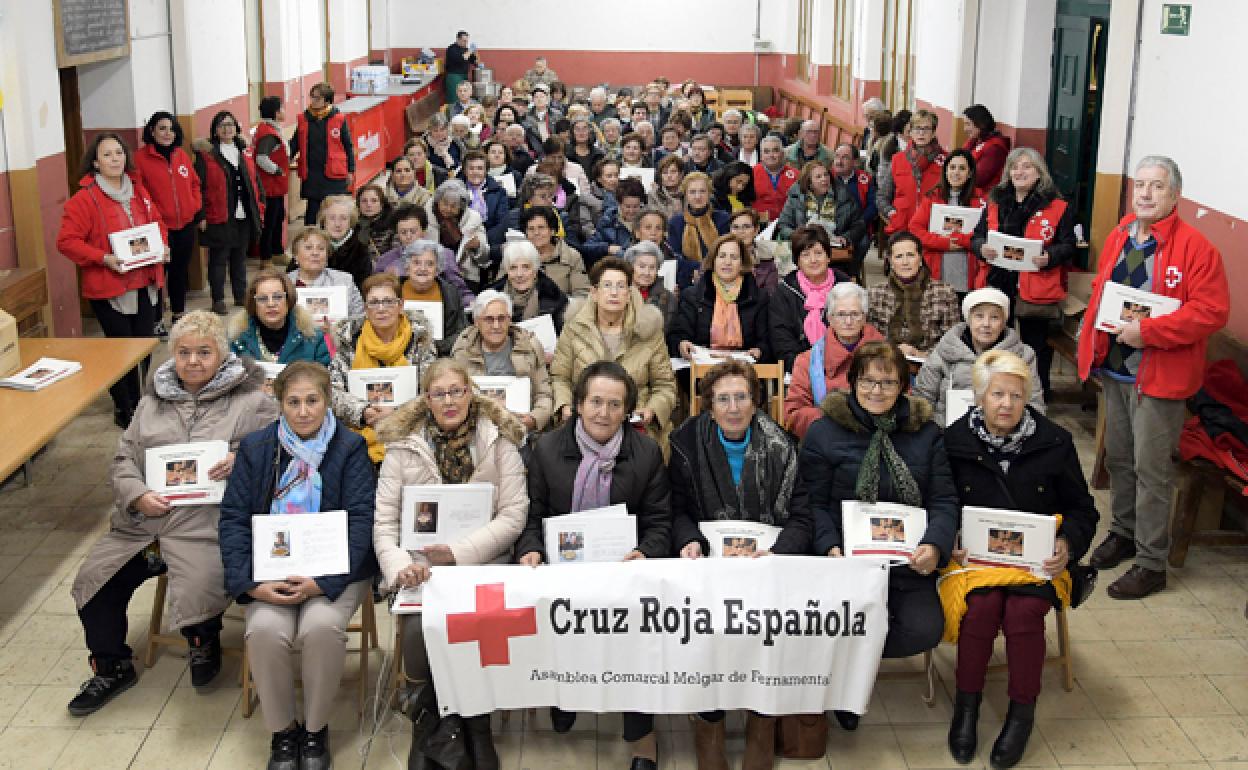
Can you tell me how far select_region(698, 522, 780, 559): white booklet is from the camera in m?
5.13

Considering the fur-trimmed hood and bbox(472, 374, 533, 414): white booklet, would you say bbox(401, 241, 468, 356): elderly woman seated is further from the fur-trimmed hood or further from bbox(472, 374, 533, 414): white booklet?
the fur-trimmed hood

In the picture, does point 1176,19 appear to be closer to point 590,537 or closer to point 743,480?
point 743,480

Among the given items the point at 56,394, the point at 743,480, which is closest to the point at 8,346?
the point at 56,394

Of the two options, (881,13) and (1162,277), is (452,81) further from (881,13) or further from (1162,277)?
(1162,277)

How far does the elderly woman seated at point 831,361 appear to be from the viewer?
21.1 feet

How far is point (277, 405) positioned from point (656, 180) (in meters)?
5.59

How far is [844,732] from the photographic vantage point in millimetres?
5207

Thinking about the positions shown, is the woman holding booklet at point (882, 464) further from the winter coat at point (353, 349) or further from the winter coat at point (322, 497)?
the winter coat at point (353, 349)

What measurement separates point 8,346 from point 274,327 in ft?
4.56

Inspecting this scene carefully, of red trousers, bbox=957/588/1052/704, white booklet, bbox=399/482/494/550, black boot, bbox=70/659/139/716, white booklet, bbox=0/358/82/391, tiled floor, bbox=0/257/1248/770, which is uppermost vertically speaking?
white booklet, bbox=0/358/82/391

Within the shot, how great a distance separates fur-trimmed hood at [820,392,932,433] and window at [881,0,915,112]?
10.7 m

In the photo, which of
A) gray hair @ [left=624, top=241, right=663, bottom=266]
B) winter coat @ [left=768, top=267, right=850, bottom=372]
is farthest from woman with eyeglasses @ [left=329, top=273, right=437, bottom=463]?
winter coat @ [left=768, top=267, right=850, bottom=372]

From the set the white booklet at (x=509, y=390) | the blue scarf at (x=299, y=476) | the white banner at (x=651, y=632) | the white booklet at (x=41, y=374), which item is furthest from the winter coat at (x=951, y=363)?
the white booklet at (x=41, y=374)

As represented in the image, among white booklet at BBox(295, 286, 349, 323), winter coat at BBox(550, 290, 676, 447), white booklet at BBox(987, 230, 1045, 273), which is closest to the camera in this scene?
A: winter coat at BBox(550, 290, 676, 447)
